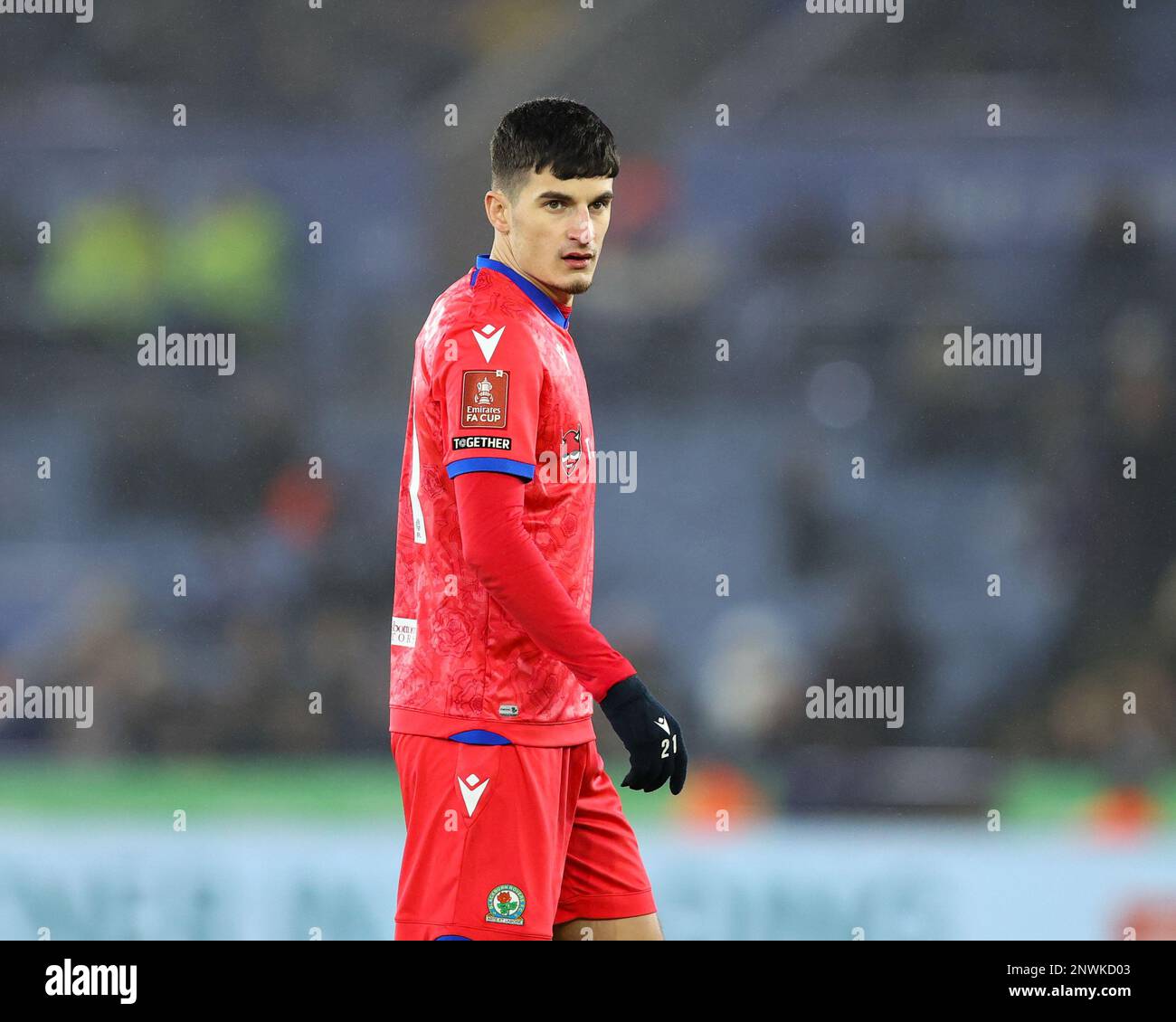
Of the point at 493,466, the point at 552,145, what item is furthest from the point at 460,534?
the point at 552,145

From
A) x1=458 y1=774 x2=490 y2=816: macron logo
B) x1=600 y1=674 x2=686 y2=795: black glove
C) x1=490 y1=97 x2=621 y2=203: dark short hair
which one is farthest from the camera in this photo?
x1=490 y1=97 x2=621 y2=203: dark short hair

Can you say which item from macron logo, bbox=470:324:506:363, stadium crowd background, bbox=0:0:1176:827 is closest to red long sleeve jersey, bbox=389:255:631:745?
macron logo, bbox=470:324:506:363

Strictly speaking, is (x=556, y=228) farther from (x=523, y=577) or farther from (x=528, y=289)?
(x=523, y=577)

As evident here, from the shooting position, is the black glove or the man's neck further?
the man's neck

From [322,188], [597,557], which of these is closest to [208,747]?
[597,557]

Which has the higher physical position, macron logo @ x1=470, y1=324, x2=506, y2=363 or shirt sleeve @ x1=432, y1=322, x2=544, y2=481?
macron logo @ x1=470, y1=324, x2=506, y2=363

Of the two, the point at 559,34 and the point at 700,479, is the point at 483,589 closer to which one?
the point at 700,479

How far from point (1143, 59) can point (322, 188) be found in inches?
177

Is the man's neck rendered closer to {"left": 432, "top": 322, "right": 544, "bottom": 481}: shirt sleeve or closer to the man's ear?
the man's ear

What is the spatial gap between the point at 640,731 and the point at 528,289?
776mm

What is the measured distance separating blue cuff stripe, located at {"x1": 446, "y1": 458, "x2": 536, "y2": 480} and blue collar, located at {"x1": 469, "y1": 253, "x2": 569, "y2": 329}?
342mm

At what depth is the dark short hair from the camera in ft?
9.26

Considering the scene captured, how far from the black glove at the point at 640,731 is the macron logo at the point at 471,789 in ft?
0.79

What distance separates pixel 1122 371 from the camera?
7.47 metres
